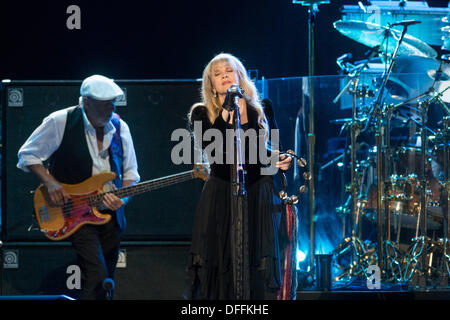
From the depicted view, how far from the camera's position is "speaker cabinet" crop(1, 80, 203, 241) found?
4848 millimetres

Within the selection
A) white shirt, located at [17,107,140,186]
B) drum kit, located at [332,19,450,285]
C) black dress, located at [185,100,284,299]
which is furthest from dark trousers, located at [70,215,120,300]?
drum kit, located at [332,19,450,285]

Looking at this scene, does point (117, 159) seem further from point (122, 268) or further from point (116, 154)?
point (122, 268)

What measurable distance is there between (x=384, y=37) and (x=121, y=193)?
272 centimetres

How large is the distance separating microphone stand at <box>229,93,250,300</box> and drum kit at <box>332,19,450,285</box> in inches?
82.3

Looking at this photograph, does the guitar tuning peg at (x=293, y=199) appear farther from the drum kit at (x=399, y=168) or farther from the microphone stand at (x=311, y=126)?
the drum kit at (x=399, y=168)

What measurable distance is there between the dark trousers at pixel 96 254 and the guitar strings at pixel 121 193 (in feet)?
0.50

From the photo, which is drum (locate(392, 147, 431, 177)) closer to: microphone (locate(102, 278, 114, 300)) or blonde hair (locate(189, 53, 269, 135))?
blonde hair (locate(189, 53, 269, 135))

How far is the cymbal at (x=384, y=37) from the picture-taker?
16.4ft

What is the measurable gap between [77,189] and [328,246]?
2.11 metres

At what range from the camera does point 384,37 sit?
16.8 feet

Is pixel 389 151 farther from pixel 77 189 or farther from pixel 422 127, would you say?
pixel 77 189
